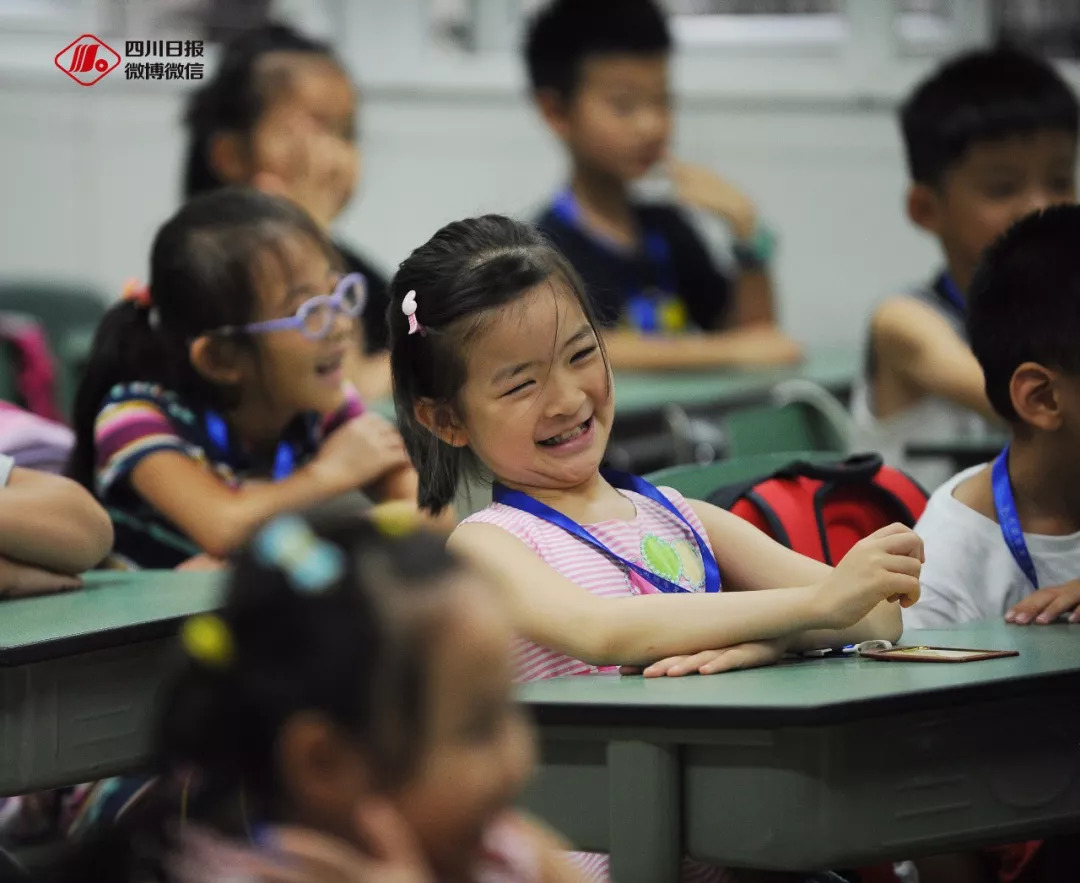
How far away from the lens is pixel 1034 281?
2.43m

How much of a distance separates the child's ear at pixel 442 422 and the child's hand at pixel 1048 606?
731mm

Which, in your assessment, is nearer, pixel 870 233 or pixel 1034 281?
pixel 1034 281

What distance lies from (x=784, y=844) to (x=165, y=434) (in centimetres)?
149

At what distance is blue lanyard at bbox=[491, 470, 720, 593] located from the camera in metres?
2.06

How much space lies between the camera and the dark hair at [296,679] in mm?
1161

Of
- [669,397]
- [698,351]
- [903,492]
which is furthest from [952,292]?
[698,351]

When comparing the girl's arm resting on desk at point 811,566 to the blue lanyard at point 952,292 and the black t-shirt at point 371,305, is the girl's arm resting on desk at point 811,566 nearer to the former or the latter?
the blue lanyard at point 952,292

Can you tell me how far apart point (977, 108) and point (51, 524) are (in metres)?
2.20

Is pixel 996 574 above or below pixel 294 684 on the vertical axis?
below

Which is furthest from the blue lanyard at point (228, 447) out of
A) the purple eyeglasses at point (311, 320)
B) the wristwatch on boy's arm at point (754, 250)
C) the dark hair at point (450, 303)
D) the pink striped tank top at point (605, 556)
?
the wristwatch on boy's arm at point (754, 250)

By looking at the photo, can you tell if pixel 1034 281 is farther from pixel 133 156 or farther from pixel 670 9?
pixel 133 156

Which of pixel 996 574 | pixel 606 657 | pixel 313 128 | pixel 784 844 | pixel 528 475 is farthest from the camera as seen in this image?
pixel 313 128

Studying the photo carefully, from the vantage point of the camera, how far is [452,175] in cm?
661

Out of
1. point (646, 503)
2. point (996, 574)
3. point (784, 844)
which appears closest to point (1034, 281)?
point (996, 574)
